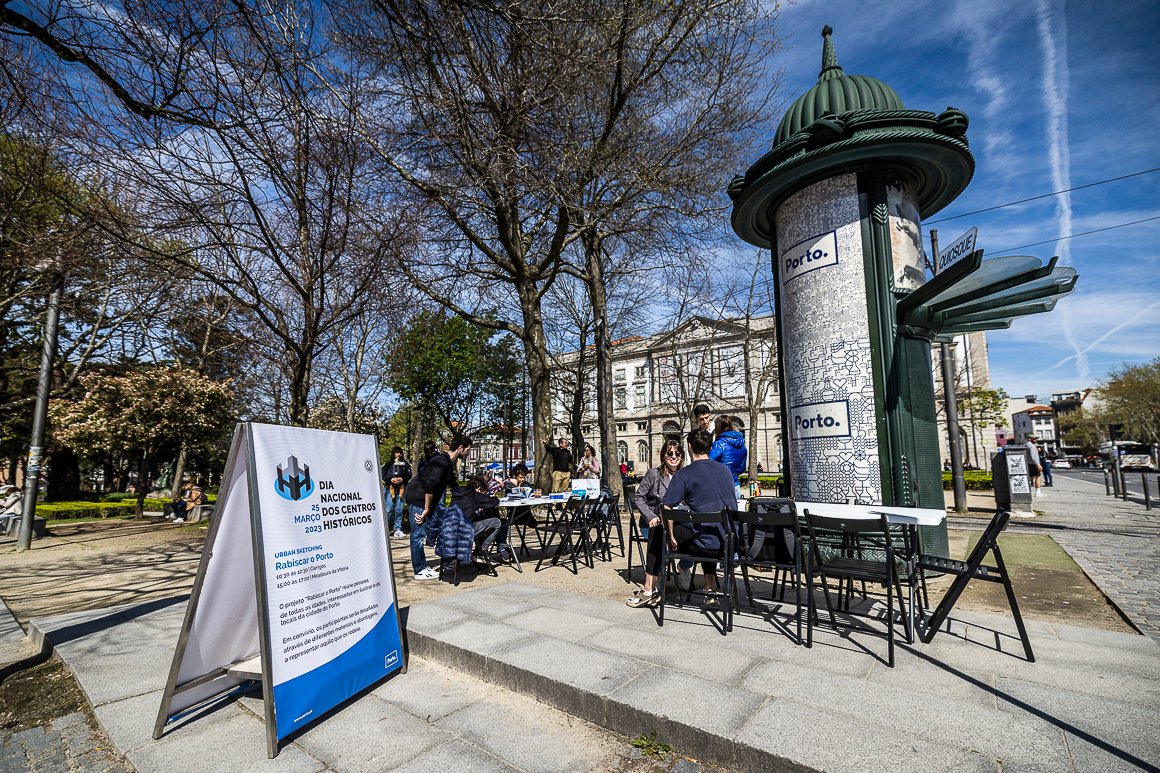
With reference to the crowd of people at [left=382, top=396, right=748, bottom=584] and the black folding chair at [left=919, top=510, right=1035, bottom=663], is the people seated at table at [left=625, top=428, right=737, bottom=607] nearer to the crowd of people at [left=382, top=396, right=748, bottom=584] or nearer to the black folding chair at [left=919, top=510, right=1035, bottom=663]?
the crowd of people at [left=382, top=396, right=748, bottom=584]

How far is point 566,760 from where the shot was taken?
2797 mm

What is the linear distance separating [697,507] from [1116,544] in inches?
336

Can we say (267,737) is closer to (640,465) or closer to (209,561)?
(209,561)

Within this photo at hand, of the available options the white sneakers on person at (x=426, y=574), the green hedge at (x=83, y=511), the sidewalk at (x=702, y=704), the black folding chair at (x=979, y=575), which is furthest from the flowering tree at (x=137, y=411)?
the black folding chair at (x=979, y=575)

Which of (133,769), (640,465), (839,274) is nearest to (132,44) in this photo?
(133,769)

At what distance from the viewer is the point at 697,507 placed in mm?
4863

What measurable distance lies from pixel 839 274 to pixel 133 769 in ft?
23.4

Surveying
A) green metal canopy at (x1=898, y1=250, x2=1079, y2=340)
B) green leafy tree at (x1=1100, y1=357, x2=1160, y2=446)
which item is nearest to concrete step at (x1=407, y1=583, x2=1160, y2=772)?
green metal canopy at (x1=898, y1=250, x2=1079, y2=340)

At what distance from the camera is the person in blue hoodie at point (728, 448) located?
6.49 meters

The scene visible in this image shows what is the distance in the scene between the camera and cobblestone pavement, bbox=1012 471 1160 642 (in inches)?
209

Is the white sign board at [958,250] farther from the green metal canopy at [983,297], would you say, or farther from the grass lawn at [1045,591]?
the grass lawn at [1045,591]

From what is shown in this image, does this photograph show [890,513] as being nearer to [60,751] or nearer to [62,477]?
[60,751]

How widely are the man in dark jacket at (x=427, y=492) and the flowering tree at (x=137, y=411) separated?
47.1 feet

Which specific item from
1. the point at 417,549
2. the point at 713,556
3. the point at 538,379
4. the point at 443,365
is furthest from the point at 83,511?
the point at 713,556
